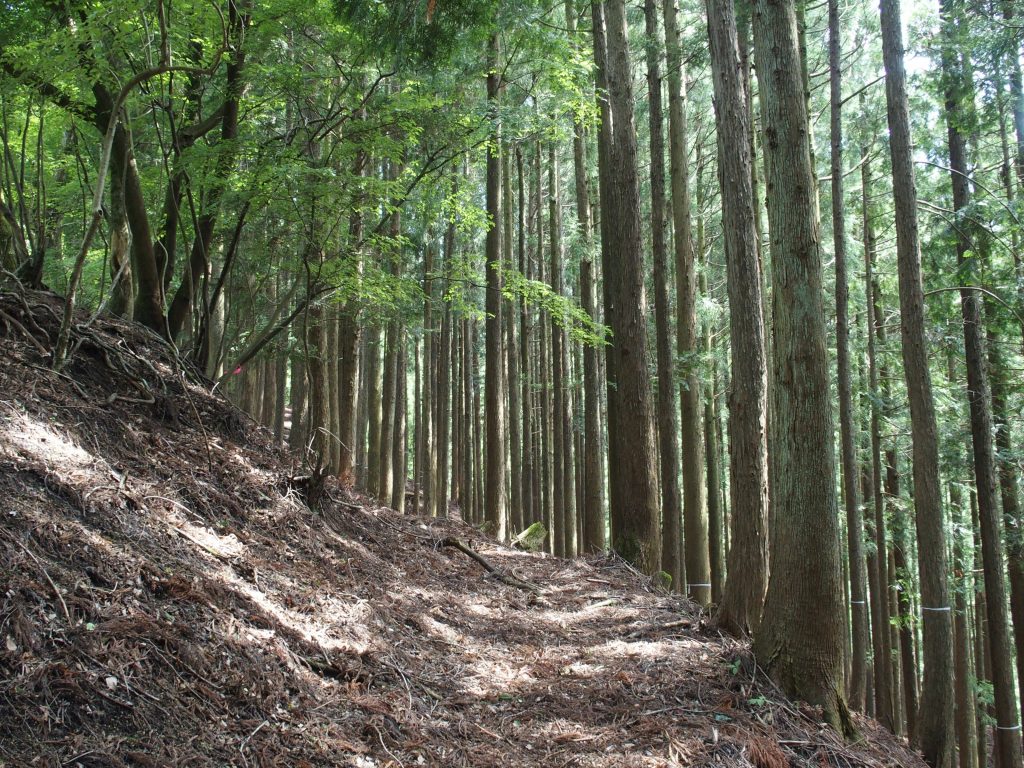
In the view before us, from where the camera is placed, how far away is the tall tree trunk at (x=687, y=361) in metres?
9.82

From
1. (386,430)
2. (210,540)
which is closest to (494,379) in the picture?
(386,430)

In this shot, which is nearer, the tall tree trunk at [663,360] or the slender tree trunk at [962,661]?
the tall tree trunk at [663,360]

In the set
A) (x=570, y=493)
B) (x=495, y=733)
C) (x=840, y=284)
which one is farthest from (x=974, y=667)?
(x=495, y=733)

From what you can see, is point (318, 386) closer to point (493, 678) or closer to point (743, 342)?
point (743, 342)

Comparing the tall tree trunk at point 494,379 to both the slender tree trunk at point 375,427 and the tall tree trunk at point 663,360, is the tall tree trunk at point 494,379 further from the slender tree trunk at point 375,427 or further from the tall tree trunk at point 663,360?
the slender tree trunk at point 375,427

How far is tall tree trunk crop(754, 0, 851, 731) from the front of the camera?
4.39m

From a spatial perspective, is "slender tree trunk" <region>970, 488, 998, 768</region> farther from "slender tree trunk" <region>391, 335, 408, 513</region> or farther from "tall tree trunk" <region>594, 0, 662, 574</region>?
"slender tree trunk" <region>391, 335, 408, 513</region>

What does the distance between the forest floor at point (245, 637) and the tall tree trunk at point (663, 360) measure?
317 cm

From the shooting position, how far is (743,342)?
21.5 ft

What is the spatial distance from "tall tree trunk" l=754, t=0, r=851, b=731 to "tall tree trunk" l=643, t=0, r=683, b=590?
5.28 metres

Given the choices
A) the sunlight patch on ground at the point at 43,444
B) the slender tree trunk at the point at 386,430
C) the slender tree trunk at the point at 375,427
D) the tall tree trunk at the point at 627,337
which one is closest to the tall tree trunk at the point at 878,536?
the tall tree trunk at the point at 627,337

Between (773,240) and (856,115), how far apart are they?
→ 1373 cm

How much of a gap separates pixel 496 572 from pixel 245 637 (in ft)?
16.3

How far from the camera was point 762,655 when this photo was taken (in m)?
4.58
